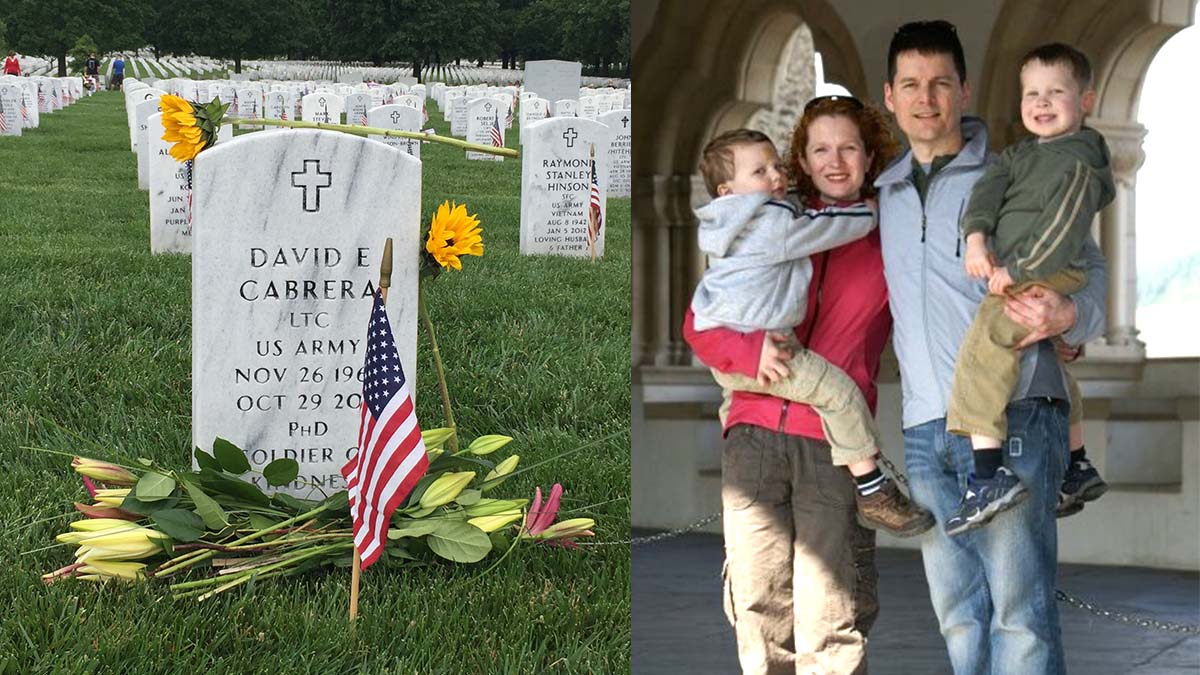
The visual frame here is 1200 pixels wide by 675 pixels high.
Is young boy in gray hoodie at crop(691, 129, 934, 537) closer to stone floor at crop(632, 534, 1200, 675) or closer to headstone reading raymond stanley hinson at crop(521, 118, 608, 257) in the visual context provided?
stone floor at crop(632, 534, 1200, 675)

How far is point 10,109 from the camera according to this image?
869 inches

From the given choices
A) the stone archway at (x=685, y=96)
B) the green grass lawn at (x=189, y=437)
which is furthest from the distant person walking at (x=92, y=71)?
the stone archway at (x=685, y=96)

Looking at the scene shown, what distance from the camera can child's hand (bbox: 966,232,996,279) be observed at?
2.61 m

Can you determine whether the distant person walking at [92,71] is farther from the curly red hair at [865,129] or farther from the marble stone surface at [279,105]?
the curly red hair at [865,129]

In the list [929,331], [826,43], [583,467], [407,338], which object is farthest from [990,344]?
[583,467]

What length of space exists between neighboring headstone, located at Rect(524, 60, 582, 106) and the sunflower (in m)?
18.5

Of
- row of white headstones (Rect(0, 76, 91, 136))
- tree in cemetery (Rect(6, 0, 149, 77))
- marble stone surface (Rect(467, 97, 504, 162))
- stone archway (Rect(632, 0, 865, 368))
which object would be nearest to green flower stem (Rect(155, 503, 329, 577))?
stone archway (Rect(632, 0, 865, 368))

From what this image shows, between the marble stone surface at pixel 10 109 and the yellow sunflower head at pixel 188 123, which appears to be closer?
the yellow sunflower head at pixel 188 123

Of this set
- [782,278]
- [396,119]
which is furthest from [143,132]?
[782,278]

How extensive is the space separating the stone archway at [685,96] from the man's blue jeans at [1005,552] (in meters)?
0.52

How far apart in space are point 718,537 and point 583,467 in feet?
11.9

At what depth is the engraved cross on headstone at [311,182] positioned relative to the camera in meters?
5.78

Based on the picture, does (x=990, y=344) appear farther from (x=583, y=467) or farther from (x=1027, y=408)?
(x=583, y=467)

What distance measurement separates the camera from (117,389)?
7543 mm
